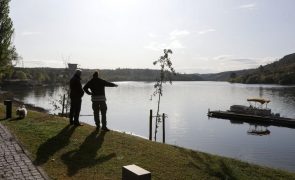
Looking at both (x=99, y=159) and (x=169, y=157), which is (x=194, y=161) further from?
(x=99, y=159)

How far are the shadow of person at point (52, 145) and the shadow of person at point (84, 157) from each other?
1.89 feet

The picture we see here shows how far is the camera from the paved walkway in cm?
907

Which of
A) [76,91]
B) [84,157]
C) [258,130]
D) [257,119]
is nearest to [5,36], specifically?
A: [76,91]

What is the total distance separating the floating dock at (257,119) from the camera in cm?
5617

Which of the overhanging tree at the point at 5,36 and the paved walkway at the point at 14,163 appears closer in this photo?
the paved walkway at the point at 14,163

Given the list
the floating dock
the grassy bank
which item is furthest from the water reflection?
the grassy bank

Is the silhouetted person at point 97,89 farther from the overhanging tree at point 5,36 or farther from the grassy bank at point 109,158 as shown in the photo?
the overhanging tree at point 5,36

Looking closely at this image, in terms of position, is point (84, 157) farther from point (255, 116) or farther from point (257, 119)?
point (255, 116)

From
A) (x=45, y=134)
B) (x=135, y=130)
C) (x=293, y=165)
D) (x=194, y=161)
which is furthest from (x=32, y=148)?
(x=135, y=130)

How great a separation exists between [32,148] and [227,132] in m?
41.2

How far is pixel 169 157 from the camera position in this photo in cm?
1208

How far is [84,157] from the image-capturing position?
11273 millimetres

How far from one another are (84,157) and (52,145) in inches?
69.8

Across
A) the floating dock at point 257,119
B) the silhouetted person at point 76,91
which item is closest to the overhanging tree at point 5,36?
the silhouetted person at point 76,91
